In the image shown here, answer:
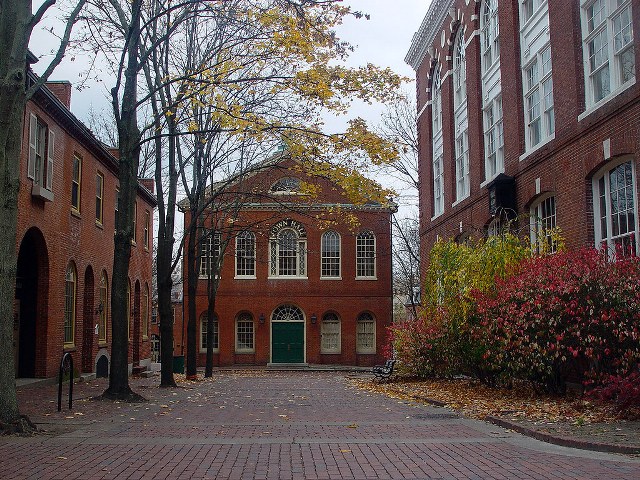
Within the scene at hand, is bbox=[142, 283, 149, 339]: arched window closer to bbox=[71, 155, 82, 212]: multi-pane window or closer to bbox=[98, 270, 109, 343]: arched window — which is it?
bbox=[98, 270, 109, 343]: arched window

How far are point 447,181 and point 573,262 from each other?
16.5 m

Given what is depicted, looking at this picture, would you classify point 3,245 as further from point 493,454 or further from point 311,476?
point 493,454

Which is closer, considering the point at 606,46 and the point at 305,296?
the point at 606,46

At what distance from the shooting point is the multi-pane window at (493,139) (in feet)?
75.4

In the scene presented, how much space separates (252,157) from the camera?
2695 centimetres

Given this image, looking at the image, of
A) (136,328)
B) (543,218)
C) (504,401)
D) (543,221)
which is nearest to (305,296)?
(136,328)

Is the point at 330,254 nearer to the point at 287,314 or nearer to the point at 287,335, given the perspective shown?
the point at 287,314

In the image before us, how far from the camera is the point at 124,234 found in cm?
1591

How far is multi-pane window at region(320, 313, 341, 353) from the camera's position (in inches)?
1772

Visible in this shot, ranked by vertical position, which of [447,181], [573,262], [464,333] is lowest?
[464,333]

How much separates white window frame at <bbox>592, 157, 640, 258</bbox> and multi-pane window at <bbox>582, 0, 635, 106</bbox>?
1572mm

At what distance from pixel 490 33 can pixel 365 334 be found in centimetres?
2516

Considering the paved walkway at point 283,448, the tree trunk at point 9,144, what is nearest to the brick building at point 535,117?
the paved walkway at point 283,448

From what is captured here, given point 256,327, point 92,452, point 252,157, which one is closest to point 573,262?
point 92,452
